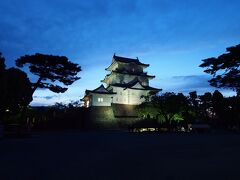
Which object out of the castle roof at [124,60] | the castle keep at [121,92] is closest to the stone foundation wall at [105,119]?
the castle keep at [121,92]

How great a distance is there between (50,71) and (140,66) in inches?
1177

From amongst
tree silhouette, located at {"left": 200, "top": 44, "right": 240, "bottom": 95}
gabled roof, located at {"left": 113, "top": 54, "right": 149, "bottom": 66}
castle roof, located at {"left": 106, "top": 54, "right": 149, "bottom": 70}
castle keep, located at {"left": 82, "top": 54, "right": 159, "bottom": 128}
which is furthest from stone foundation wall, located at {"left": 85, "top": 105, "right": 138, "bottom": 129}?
tree silhouette, located at {"left": 200, "top": 44, "right": 240, "bottom": 95}

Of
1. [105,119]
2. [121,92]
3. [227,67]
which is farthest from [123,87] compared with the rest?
[227,67]

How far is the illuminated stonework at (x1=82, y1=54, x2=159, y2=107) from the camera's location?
167 feet

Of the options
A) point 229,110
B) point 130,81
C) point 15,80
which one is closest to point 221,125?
point 229,110

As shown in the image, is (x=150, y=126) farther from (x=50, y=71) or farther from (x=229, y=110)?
(x=229, y=110)

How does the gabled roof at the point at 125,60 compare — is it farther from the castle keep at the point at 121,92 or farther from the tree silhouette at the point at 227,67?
the tree silhouette at the point at 227,67

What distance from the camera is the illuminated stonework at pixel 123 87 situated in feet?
167

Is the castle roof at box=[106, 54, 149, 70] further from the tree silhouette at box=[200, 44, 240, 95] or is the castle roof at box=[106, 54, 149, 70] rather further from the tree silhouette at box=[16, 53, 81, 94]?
the tree silhouette at box=[200, 44, 240, 95]

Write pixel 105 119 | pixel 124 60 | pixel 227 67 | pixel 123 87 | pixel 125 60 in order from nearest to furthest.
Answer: pixel 227 67 → pixel 105 119 → pixel 123 87 → pixel 124 60 → pixel 125 60

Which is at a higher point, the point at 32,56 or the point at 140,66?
the point at 140,66

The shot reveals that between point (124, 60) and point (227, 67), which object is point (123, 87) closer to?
point (124, 60)

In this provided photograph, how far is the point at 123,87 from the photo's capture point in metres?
52.7

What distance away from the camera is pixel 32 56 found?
32750 mm
